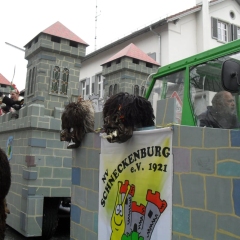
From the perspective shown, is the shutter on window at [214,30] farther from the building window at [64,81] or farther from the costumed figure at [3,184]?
the costumed figure at [3,184]

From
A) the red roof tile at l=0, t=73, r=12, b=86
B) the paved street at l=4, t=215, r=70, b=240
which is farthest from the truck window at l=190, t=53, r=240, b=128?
the red roof tile at l=0, t=73, r=12, b=86

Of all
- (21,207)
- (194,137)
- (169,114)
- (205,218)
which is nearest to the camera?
(205,218)

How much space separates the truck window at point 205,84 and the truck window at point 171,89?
6.8 inches

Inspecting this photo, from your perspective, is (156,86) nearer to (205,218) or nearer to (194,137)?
(194,137)

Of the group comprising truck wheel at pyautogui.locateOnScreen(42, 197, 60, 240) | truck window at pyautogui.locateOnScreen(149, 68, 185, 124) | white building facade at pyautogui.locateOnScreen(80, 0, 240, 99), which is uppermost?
white building facade at pyautogui.locateOnScreen(80, 0, 240, 99)

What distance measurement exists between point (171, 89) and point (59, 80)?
13.2 feet

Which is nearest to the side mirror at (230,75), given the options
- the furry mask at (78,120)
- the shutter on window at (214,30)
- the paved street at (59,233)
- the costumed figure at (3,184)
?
the costumed figure at (3,184)

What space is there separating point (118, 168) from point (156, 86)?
4.53 ft

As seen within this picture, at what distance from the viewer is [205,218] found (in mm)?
2812

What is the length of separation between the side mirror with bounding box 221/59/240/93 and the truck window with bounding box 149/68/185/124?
0.98 meters

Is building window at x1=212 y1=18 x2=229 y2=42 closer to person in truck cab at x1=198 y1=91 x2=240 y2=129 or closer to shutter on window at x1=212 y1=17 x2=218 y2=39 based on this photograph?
shutter on window at x1=212 y1=17 x2=218 y2=39

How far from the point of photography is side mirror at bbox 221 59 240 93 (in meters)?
2.98

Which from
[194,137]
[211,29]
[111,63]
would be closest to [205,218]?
[194,137]

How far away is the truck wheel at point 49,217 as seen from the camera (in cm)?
694
